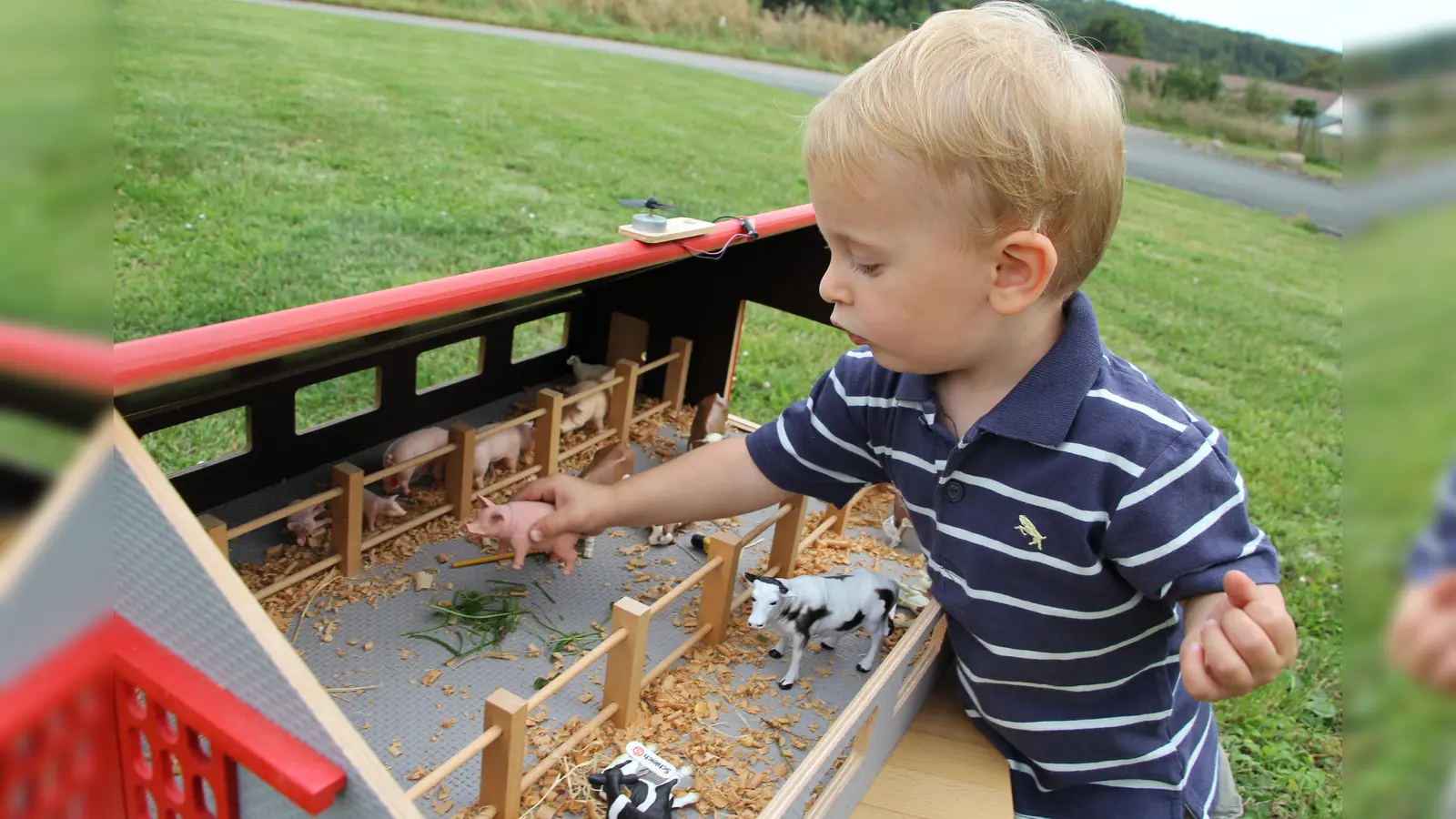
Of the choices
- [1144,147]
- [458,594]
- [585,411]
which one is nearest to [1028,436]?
[458,594]

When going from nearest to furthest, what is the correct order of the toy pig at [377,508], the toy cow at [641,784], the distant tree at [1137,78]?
the toy cow at [641,784], the toy pig at [377,508], the distant tree at [1137,78]

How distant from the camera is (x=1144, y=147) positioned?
460 inches

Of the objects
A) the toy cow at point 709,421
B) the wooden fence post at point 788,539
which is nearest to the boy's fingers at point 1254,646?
the wooden fence post at point 788,539

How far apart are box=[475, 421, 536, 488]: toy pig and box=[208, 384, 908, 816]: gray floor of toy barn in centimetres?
18

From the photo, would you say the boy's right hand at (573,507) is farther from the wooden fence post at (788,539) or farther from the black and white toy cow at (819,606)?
the wooden fence post at (788,539)

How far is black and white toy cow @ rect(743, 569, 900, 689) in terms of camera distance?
1845mm

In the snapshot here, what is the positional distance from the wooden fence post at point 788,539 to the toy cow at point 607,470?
0.35m

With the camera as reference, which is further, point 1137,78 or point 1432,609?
point 1137,78

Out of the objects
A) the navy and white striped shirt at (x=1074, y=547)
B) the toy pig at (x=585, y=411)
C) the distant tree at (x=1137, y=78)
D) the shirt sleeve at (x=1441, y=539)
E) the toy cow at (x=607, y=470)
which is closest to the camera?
the shirt sleeve at (x=1441, y=539)

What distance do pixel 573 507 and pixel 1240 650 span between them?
1065 millimetres

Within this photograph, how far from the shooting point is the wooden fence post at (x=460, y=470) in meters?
2.16

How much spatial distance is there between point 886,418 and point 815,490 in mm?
211

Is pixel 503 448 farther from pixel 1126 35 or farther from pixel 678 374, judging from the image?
pixel 1126 35

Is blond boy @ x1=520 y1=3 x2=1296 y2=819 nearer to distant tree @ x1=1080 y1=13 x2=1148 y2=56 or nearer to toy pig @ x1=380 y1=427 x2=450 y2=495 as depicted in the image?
toy pig @ x1=380 y1=427 x2=450 y2=495
